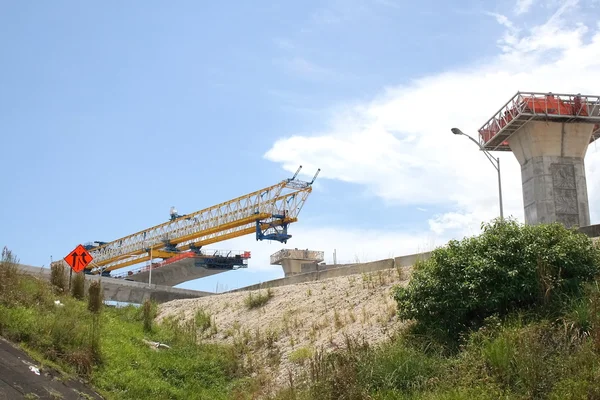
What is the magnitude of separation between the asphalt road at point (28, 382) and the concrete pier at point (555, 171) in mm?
36407

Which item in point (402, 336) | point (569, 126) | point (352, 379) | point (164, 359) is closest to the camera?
point (352, 379)

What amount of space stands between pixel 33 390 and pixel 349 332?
321 inches

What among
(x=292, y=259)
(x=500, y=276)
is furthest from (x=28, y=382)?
(x=292, y=259)

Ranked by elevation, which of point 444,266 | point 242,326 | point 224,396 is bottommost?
point 224,396

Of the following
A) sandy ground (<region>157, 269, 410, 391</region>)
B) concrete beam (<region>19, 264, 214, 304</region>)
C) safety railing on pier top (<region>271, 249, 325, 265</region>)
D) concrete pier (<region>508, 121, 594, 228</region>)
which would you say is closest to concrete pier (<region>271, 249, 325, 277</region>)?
safety railing on pier top (<region>271, 249, 325, 265</region>)

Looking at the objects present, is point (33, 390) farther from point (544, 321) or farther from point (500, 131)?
point (500, 131)

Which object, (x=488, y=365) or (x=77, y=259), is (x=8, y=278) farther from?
(x=488, y=365)

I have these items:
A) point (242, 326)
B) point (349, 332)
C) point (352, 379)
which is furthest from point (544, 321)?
point (242, 326)

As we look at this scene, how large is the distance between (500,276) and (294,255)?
6143cm

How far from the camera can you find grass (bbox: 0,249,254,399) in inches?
575

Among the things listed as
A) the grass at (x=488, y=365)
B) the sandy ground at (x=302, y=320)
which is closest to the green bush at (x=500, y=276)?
the grass at (x=488, y=365)

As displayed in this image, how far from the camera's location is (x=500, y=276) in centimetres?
1420

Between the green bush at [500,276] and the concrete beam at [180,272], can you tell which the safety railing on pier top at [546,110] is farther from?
the concrete beam at [180,272]

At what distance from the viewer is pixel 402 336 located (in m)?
15.0
